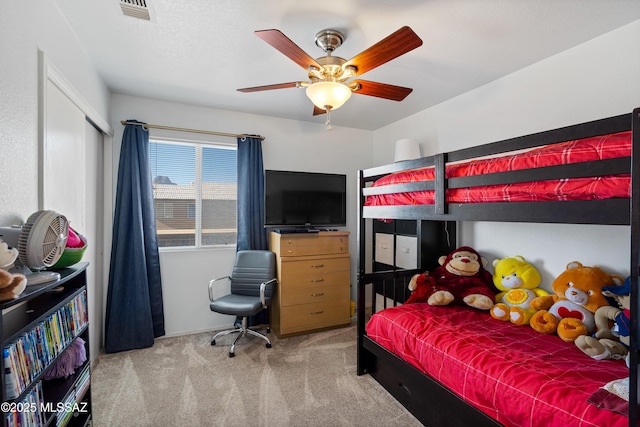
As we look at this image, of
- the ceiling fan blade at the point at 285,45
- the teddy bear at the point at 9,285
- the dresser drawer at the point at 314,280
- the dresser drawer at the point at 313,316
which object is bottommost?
the dresser drawer at the point at 313,316

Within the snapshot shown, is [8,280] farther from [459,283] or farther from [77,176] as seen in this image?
[459,283]

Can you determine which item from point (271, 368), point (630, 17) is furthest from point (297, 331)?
point (630, 17)

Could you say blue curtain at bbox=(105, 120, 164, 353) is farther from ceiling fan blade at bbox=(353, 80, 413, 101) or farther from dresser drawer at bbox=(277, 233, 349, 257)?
ceiling fan blade at bbox=(353, 80, 413, 101)

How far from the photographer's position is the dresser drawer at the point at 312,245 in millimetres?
3285

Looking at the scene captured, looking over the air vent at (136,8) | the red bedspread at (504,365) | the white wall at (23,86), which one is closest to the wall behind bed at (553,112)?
the red bedspread at (504,365)

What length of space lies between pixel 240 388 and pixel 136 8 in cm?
263

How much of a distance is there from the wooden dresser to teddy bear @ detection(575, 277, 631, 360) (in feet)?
7.15

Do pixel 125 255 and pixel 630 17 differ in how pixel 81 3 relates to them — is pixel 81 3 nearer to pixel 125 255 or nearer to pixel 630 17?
pixel 125 255

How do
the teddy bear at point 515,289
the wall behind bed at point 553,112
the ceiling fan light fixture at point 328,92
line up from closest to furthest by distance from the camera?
the ceiling fan light fixture at point 328,92 < the wall behind bed at point 553,112 < the teddy bear at point 515,289

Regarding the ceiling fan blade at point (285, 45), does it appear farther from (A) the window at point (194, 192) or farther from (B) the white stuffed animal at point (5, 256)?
(A) the window at point (194, 192)

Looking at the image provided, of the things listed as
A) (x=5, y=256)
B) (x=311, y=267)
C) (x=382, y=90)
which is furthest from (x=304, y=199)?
(x=5, y=256)

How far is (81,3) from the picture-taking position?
1744mm

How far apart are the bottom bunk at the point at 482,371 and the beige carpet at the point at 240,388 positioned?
0.30 meters

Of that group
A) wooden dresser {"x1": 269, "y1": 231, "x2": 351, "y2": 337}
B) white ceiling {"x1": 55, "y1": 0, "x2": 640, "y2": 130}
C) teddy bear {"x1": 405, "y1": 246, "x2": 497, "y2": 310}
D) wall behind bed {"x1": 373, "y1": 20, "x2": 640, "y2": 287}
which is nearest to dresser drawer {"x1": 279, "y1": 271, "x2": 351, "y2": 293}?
wooden dresser {"x1": 269, "y1": 231, "x2": 351, "y2": 337}
